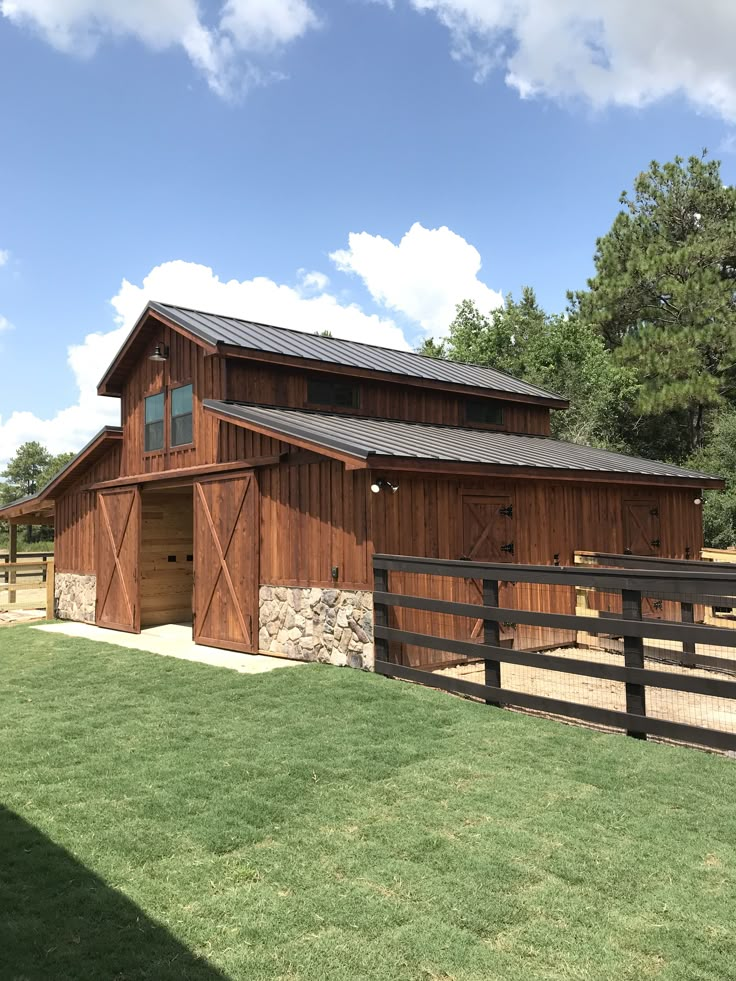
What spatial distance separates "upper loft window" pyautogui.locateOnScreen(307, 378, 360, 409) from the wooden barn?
0.03m

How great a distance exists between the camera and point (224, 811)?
4.69 m

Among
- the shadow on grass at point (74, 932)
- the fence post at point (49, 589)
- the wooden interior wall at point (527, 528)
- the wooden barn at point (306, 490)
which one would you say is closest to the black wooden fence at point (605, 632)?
the wooden interior wall at point (527, 528)

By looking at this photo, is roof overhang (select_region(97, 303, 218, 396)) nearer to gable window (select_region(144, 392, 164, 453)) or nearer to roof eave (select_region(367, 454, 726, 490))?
gable window (select_region(144, 392, 164, 453))

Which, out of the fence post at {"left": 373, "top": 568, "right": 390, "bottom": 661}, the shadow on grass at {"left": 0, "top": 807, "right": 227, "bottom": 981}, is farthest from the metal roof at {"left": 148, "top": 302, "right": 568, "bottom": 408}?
the shadow on grass at {"left": 0, "top": 807, "right": 227, "bottom": 981}

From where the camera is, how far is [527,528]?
38.2 feet

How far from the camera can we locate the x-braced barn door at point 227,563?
449 inches

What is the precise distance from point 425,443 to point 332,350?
4.85 metres

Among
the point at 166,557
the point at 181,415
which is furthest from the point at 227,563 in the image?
the point at 166,557

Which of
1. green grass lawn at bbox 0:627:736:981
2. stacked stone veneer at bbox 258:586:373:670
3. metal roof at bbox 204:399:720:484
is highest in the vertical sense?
metal roof at bbox 204:399:720:484

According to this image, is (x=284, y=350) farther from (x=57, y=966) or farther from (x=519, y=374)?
(x=519, y=374)

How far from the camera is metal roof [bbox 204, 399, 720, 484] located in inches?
387

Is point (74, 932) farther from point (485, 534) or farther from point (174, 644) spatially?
point (174, 644)

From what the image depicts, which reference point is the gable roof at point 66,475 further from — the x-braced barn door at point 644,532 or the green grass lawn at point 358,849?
the x-braced barn door at point 644,532

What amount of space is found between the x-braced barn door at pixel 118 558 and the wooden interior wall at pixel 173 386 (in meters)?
0.75
